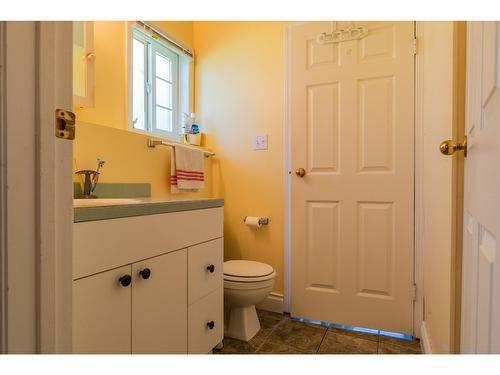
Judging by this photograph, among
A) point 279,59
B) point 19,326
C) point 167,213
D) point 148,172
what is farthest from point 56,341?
point 279,59

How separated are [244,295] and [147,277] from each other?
736 mm

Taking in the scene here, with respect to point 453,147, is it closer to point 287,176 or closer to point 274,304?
point 287,176

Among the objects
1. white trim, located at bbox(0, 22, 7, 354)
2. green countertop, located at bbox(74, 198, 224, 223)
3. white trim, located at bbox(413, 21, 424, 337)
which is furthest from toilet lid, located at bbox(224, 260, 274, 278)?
white trim, located at bbox(0, 22, 7, 354)

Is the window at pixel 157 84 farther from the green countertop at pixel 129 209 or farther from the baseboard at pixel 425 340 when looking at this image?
the baseboard at pixel 425 340

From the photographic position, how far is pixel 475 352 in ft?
2.02

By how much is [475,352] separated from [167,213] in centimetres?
100

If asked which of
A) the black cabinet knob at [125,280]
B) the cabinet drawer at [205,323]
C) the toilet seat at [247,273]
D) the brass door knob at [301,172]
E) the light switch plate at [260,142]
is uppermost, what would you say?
the light switch plate at [260,142]

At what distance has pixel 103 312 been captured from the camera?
0.89 metres

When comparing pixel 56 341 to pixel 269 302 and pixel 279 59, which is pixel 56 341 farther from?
pixel 279 59

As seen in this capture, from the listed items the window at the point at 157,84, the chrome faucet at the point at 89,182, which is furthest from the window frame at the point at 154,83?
the chrome faucet at the point at 89,182

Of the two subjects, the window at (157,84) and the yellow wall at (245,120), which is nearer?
the window at (157,84)

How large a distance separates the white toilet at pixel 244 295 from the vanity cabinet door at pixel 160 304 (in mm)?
432

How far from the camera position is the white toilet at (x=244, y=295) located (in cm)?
159
